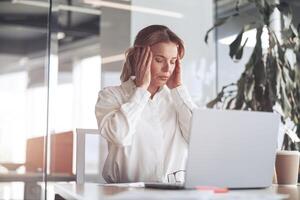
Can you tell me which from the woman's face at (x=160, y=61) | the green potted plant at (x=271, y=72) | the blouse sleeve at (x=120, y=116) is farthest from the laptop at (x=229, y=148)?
the green potted plant at (x=271, y=72)

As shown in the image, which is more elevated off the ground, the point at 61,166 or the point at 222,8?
the point at 222,8

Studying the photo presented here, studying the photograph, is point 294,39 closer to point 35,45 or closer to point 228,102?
point 228,102

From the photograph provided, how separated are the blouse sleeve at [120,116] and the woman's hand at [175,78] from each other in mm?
259

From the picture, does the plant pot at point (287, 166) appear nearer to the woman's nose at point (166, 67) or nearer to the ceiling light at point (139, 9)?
the woman's nose at point (166, 67)

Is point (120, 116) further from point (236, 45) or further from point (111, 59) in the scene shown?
point (111, 59)

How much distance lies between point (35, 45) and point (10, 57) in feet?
1.02

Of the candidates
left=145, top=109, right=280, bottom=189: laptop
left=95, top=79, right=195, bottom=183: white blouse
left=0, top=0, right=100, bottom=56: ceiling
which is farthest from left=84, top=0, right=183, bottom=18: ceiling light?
left=145, top=109, right=280, bottom=189: laptop

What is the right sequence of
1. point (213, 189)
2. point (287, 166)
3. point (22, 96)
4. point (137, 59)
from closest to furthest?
point (213, 189) < point (287, 166) < point (137, 59) < point (22, 96)

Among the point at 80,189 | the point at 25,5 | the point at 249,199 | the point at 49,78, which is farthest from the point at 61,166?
the point at 249,199

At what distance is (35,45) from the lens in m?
5.23

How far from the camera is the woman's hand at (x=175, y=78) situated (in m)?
2.33

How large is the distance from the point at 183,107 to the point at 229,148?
0.79 m

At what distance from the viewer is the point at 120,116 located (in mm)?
2037

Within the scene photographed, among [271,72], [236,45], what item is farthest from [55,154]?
[271,72]
